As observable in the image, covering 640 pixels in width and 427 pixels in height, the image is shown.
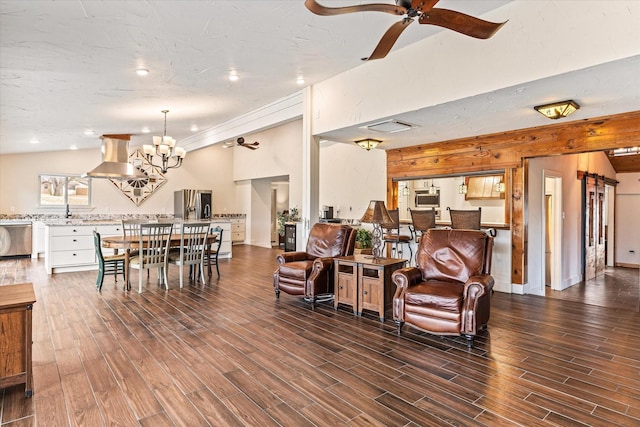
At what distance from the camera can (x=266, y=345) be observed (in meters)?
3.28

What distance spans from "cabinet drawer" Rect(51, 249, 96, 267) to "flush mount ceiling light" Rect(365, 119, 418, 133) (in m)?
5.90

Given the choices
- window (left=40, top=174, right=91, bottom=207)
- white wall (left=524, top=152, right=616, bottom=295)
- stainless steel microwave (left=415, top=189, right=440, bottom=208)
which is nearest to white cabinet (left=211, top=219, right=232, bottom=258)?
window (left=40, top=174, right=91, bottom=207)

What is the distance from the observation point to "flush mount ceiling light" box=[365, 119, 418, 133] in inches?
189

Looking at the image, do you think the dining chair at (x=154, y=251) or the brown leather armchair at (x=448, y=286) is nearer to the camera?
the brown leather armchair at (x=448, y=286)

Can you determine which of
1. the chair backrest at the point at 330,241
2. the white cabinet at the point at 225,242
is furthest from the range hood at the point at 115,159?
the chair backrest at the point at 330,241

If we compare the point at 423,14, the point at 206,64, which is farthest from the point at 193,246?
the point at 423,14

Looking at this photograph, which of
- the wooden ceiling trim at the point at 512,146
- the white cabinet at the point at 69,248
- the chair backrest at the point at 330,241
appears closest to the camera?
the wooden ceiling trim at the point at 512,146

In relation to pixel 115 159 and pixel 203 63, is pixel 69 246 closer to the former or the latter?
pixel 115 159

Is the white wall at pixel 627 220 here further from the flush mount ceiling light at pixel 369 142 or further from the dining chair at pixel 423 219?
the flush mount ceiling light at pixel 369 142

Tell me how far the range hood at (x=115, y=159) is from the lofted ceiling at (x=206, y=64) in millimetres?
1344

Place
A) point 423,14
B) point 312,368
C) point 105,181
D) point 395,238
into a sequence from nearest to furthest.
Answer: point 423,14 < point 312,368 < point 395,238 < point 105,181

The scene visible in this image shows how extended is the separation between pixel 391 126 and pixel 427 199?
2.87m

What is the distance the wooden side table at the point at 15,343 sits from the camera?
7.64 feet

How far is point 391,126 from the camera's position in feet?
16.2
